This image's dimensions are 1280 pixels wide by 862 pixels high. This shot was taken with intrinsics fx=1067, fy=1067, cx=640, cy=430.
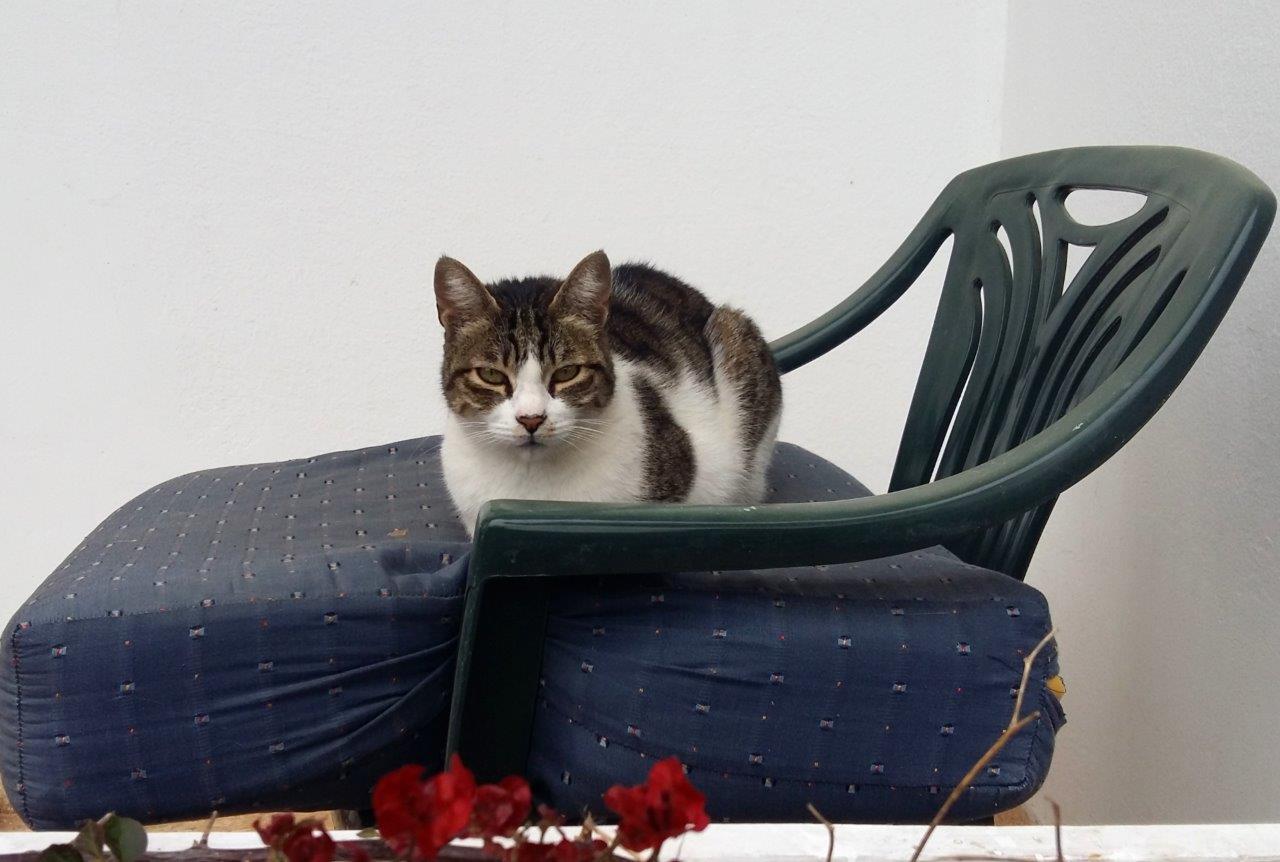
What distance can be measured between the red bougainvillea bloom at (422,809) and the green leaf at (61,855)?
4.2 inches

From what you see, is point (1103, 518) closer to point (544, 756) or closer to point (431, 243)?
point (544, 756)

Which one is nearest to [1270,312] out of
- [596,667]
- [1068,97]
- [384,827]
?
[1068,97]

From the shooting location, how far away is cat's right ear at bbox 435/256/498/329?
1.11m

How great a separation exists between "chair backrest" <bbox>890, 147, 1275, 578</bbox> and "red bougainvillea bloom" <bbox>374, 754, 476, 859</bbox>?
2.41 feet

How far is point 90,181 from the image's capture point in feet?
6.36

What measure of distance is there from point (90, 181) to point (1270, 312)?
6.17ft

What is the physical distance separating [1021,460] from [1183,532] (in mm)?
535

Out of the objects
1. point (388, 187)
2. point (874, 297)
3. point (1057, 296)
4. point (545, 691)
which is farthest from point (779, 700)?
point (388, 187)

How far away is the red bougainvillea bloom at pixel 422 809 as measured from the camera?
0.27 metres

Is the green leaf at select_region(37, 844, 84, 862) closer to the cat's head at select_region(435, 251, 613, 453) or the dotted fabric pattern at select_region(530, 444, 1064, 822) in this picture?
the dotted fabric pattern at select_region(530, 444, 1064, 822)

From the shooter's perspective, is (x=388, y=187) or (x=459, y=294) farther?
(x=388, y=187)

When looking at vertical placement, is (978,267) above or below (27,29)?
below

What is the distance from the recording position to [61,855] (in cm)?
31

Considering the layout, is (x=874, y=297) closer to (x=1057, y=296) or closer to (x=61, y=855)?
(x=1057, y=296)
